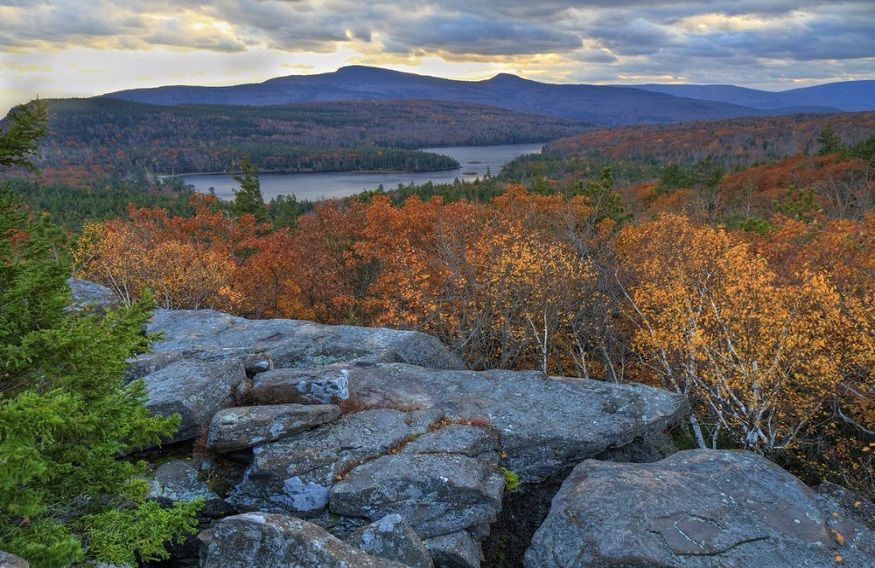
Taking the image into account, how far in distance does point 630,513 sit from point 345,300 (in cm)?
2395

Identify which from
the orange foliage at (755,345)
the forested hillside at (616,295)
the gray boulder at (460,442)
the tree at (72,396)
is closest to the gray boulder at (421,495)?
the gray boulder at (460,442)

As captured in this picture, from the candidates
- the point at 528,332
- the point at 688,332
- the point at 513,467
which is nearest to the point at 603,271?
the point at 528,332

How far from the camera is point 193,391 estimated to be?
46.1ft

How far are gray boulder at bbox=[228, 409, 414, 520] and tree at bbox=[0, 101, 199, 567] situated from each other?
295cm

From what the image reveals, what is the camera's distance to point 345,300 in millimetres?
32844

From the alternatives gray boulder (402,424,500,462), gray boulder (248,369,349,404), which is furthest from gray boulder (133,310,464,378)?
gray boulder (402,424,500,462)

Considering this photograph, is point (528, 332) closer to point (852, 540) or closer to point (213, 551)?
point (852, 540)

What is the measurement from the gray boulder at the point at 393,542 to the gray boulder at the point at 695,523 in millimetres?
2838

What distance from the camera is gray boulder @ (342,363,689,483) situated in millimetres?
14797

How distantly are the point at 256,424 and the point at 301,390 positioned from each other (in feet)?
6.04

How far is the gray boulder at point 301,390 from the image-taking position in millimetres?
14570

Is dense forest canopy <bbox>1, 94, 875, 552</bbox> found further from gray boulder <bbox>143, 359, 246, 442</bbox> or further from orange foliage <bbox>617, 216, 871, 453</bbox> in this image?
gray boulder <bbox>143, 359, 246, 442</bbox>

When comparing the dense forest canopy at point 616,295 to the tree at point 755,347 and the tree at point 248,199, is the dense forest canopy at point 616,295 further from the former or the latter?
the tree at point 248,199

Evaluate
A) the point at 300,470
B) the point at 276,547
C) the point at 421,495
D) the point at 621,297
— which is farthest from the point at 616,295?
the point at 276,547
